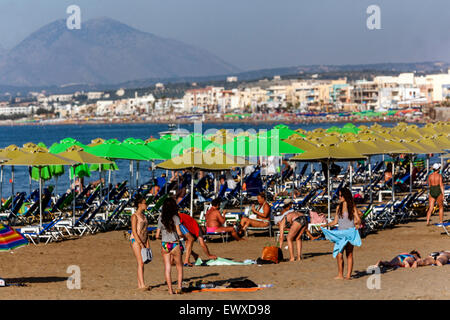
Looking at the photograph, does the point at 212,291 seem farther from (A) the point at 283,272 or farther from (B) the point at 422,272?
(B) the point at 422,272

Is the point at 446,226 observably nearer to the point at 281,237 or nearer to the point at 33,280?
the point at 281,237

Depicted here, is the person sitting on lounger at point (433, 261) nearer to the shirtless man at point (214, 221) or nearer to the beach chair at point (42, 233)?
the shirtless man at point (214, 221)

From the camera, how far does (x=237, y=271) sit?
10.6 metres

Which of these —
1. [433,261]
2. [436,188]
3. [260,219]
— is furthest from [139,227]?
[436,188]

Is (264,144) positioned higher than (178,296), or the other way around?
(264,144)

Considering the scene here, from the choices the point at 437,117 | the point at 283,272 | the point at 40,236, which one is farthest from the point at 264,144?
the point at 437,117

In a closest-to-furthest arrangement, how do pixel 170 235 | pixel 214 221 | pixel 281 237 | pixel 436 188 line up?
pixel 170 235, pixel 281 237, pixel 214 221, pixel 436 188

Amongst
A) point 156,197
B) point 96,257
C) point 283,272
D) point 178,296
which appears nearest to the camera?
point 178,296

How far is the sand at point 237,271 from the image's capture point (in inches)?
336

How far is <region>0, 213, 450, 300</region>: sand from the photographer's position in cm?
855

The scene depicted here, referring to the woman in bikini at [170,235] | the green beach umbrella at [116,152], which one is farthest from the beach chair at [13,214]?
the woman in bikini at [170,235]

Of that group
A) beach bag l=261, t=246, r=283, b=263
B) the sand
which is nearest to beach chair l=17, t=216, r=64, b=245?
the sand
